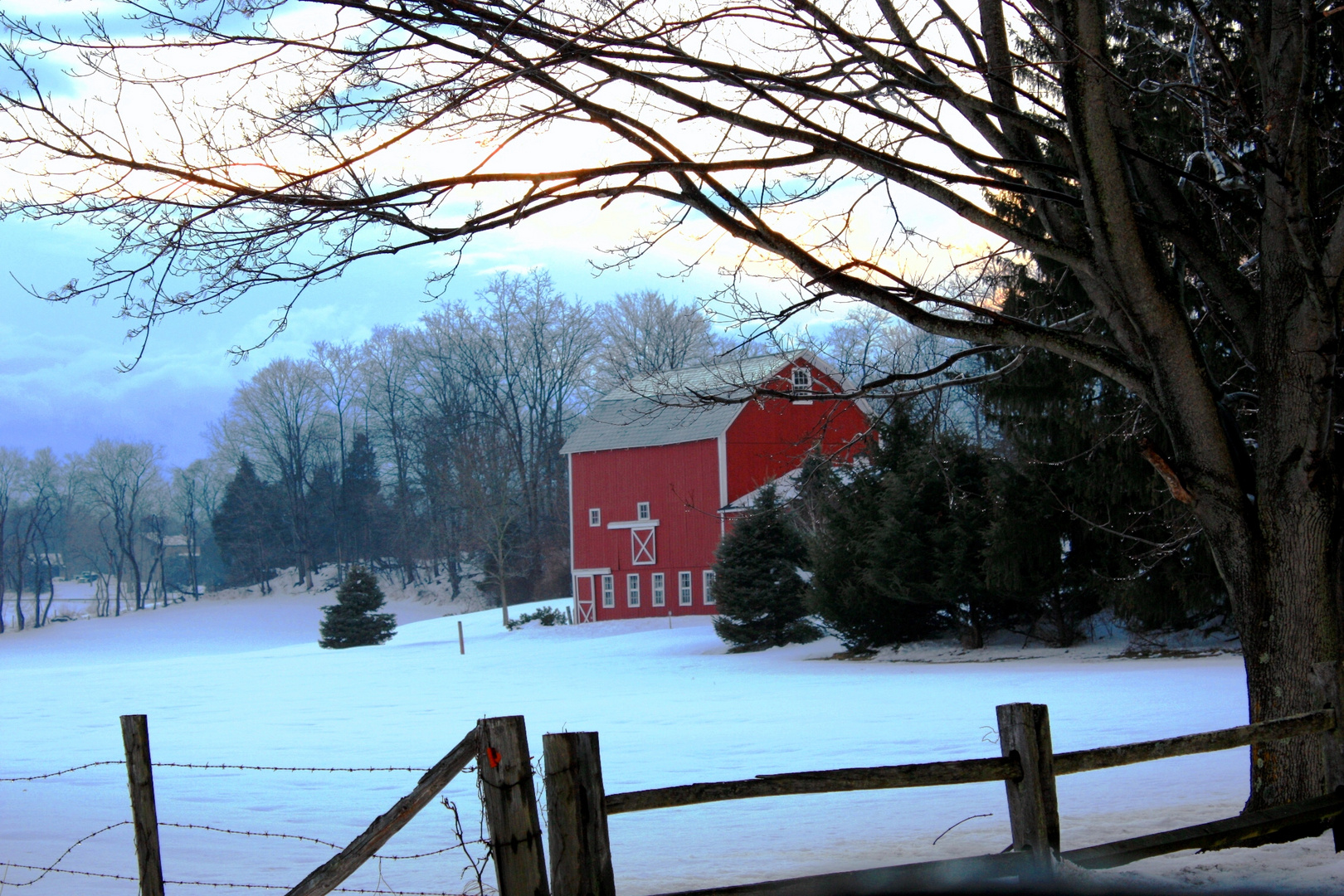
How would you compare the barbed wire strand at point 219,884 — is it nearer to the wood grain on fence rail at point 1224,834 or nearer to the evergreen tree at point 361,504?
the wood grain on fence rail at point 1224,834

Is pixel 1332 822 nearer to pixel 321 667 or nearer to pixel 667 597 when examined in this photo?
pixel 321 667

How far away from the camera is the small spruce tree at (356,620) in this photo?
41.1 m

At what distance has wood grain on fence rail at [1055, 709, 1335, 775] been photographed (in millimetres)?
5328

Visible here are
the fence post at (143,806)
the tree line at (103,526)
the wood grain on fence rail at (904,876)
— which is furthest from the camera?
the tree line at (103,526)

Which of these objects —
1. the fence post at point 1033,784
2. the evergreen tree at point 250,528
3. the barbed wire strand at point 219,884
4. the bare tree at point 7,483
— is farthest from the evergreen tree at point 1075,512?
the bare tree at point 7,483

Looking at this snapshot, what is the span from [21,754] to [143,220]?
35.4ft

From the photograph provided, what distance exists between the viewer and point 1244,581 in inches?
271

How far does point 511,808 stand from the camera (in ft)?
14.8

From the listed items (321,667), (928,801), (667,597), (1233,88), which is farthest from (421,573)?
(1233,88)

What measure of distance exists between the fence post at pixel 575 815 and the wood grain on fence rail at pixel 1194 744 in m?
2.10

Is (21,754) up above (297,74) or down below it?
below

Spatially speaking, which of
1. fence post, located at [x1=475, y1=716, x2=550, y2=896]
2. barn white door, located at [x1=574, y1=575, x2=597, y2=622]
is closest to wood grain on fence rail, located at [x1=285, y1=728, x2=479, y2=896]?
fence post, located at [x1=475, y1=716, x2=550, y2=896]

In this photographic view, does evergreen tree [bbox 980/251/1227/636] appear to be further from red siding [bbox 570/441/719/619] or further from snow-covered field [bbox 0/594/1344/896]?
red siding [bbox 570/441/719/619]

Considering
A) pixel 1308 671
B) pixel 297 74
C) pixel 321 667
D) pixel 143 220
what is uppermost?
pixel 297 74
